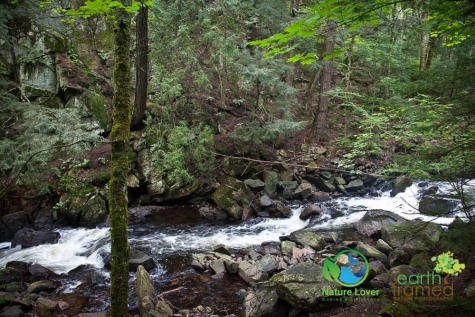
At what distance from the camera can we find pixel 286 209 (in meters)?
10.6

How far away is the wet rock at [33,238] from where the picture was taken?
8.24m

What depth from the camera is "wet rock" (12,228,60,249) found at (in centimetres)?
824

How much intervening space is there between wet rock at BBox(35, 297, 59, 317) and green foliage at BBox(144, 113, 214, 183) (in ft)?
18.1

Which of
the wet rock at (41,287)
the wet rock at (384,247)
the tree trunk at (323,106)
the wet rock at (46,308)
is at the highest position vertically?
the tree trunk at (323,106)

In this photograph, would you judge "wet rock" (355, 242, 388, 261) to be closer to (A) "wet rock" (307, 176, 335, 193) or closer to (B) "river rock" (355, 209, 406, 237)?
(B) "river rock" (355, 209, 406, 237)

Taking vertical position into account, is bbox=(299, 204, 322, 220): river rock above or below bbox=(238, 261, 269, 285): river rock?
above

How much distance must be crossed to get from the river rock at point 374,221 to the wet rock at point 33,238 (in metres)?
9.26

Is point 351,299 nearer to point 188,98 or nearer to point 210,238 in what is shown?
point 210,238

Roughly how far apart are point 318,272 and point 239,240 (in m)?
3.84

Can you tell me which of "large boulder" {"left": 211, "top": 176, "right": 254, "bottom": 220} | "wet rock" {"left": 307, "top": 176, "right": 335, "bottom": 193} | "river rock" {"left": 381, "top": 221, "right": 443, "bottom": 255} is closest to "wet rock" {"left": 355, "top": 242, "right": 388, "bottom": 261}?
"river rock" {"left": 381, "top": 221, "right": 443, "bottom": 255}

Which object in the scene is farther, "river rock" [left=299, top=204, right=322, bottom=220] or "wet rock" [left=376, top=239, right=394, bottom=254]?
Answer: "river rock" [left=299, top=204, right=322, bottom=220]

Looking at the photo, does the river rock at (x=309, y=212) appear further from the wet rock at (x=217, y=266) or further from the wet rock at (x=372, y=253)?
the wet rock at (x=217, y=266)

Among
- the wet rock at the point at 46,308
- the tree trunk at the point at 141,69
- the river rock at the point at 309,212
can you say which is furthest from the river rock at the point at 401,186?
the wet rock at the point at 46,308

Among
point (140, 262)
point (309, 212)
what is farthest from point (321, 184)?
point (140, 262)
